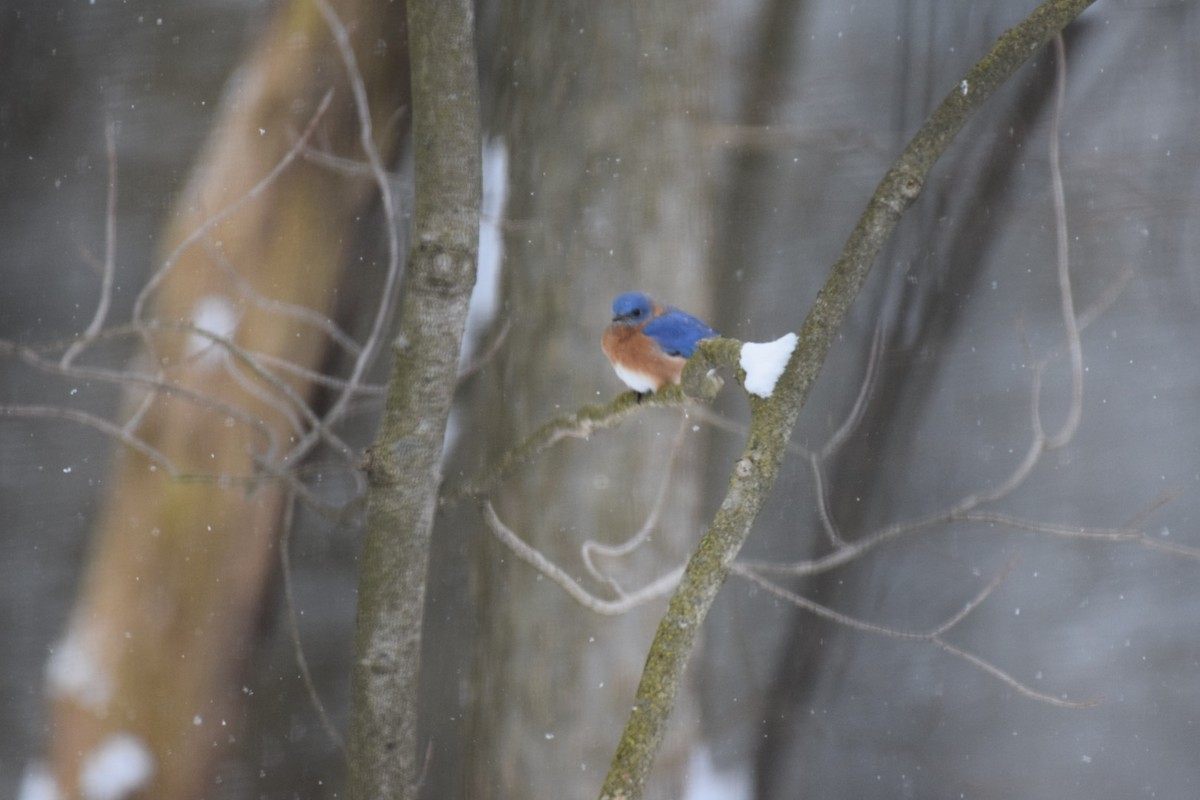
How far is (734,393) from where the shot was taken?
1.17m

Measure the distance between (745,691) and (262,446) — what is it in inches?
23.3

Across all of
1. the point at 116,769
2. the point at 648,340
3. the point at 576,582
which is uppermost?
the point at 648,340

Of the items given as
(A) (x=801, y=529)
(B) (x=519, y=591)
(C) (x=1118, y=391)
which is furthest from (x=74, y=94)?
(C) (x=1118, y=391)

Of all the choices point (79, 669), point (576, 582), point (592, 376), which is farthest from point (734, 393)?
point (79, 669)

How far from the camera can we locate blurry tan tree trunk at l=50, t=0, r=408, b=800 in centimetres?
117

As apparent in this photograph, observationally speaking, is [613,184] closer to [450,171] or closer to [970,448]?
[450,171]

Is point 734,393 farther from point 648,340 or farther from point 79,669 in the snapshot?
point 79,669

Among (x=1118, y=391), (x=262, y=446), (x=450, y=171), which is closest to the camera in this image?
(x=450, y=171)

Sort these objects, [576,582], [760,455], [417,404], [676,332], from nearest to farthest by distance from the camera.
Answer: [760,455] → [417,404] → [676,332] → [576,582]

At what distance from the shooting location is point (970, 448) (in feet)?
3.65

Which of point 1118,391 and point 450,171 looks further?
point 1118,391

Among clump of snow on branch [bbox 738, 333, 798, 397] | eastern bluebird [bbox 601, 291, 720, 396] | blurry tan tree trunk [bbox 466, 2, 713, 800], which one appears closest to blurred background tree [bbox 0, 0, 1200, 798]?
blurry tan tree trunk [bbox 466, 2, 713, 800]

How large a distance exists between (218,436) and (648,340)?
0.53 m

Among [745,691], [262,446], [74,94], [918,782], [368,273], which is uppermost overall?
[74,94]
